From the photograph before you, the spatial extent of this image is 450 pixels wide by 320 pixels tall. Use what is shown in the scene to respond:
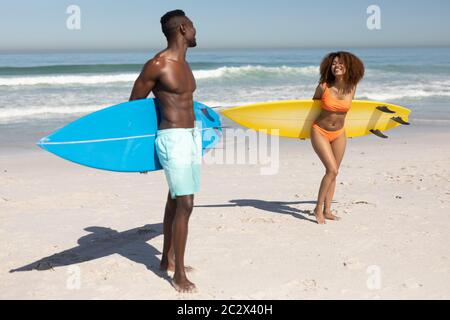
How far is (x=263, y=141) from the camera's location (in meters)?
9.55

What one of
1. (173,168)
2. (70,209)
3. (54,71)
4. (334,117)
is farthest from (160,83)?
(54,71)

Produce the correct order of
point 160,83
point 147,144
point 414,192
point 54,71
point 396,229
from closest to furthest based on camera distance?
point 160,83, point 147,144, point 396,229, point 414,192, point 54,71

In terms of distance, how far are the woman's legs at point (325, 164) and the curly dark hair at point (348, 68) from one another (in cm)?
50

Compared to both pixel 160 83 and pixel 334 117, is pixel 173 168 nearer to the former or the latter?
pixel 160 83

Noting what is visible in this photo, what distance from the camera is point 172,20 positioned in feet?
11.1

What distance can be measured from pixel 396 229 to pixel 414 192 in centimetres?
146

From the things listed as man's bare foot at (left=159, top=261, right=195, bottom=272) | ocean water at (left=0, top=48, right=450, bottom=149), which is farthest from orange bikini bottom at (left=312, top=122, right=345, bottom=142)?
ocean water at (left=0, top=48, right=450, bottom=149)

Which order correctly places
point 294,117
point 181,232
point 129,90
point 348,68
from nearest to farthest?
point 181,232
point 348,68
point 294,117
point 129,90

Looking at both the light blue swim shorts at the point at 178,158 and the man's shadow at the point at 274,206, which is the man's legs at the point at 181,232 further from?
the man's shadow at the point at 274,206

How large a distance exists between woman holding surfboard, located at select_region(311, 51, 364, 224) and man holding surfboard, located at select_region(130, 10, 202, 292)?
1.88m

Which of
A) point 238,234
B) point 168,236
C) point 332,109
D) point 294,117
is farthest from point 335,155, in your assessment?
point 168,236

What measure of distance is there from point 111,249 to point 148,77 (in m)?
1.65

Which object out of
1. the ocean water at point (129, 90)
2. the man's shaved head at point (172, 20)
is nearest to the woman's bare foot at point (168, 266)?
the man's shaved head at point (172, 20)

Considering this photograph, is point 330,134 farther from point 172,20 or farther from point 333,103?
point 172,20
